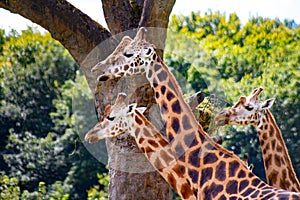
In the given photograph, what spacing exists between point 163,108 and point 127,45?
660 mm

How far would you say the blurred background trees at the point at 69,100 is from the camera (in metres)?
17.6

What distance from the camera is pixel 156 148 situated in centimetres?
830

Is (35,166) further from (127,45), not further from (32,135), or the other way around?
(127,45)

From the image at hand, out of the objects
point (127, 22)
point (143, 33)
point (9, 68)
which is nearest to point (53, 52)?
point (9, 68)

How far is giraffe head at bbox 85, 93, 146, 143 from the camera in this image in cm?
823

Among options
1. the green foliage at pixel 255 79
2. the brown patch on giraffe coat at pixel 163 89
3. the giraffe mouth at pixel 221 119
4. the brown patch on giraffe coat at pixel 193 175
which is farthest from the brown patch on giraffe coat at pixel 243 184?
the green foliage at pixel 255 79

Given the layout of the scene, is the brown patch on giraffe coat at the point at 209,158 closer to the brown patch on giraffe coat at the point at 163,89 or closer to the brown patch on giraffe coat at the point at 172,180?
the brown patch on giraffe coat at the point at 172,180

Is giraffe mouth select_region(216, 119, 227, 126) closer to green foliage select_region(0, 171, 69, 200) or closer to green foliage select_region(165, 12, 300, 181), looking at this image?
green foliage select_region(165, 12, 300, 181)

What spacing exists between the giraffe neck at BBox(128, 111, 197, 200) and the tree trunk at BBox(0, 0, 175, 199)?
0.95 m

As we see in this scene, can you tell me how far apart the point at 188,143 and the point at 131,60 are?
885mm

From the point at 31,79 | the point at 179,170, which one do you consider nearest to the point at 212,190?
the point at 179,170

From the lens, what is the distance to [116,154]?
368 inches

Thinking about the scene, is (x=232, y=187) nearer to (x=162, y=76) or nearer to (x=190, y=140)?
(x=190, y=140)

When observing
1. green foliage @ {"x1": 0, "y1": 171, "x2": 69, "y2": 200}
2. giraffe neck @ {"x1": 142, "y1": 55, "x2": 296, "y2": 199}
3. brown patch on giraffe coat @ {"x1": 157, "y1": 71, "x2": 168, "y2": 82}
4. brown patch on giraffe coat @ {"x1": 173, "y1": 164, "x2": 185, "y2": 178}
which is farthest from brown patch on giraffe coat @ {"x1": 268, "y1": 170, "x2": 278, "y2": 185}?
green foliage @ {"x1": 0, "y1": 171, "x2": 69, "y2": 200}
